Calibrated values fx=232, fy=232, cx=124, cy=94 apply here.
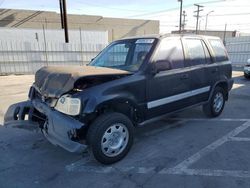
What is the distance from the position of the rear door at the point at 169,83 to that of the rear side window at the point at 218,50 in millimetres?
1289

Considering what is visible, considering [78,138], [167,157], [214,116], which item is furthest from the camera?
[214,116]

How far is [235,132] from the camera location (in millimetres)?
4695

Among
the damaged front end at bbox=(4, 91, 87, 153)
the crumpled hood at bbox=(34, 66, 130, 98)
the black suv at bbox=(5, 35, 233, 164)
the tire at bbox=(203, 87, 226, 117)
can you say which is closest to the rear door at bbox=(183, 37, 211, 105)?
the black suv at bbox=(5, 35, 233, 164)

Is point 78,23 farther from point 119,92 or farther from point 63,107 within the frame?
point 63,107

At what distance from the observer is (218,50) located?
5.50 metres

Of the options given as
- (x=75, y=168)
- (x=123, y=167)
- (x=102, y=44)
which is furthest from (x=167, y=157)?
(x=102, y=44)

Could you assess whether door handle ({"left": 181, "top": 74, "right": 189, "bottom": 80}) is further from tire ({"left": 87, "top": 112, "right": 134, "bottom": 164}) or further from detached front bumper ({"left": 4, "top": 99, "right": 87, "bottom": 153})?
detached front bumper ({"left": 4, "top": 99, "right": 87, "bottom": 153})

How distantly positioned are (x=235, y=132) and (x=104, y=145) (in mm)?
2858

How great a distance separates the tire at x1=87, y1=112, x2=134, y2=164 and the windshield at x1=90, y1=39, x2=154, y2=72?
37.0 inches

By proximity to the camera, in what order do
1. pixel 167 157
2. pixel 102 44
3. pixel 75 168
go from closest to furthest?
pixel 75 168 → pixel 167 157 → pixel 102 44

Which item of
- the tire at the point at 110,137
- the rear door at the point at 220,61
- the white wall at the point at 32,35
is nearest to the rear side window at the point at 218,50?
the rear door at the point at 220,61

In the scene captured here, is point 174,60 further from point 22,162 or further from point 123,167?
point 22,162

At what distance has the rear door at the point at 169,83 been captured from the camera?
3.95 metres

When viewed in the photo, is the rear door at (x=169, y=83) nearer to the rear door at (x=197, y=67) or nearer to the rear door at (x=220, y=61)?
the rear door at (x=197, y=67)
